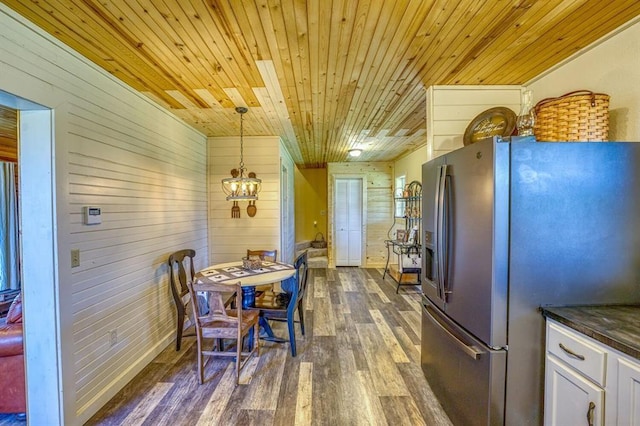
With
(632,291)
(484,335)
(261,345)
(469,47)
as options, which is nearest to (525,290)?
(484,335)

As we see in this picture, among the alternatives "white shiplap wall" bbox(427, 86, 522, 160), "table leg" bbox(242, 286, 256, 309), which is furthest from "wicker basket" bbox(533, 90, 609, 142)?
"table leg" bbox(242, 286, 256, 309)

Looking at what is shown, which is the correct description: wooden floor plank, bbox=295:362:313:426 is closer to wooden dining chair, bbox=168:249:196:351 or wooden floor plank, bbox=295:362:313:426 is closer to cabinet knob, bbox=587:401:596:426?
wooden dining chair, bbox=168:249:196:351

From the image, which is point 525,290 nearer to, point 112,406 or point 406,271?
point 112,406

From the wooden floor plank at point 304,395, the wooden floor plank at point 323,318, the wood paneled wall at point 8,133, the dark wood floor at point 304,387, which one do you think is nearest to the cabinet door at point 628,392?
the dark wood floor at point 304,387

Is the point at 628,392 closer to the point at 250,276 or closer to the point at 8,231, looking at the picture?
the point at 250,276

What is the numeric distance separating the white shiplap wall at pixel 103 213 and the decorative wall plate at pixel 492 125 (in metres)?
2.81

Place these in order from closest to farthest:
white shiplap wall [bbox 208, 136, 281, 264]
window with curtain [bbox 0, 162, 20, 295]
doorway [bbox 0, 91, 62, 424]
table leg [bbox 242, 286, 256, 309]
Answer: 1. doorway [bbox 0, 91, 62, 424]
2. table leg [bbox 242, 286, 256, 309]
3. window with curtain [bbox 0, 162, 20, 295]
4. white shiplap wall [bbox 208, 136, 281, 264]

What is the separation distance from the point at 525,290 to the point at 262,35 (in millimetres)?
2052

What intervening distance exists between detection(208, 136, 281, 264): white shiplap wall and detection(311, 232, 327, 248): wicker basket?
354 cm

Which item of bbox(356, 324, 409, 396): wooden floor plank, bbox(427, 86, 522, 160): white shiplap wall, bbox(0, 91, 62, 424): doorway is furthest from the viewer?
bbox(427, 86, 522, 160): white shiplap wall

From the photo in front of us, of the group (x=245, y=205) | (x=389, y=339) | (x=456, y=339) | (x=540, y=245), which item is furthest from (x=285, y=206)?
(x=540, y=245)

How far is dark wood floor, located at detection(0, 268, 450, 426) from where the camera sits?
6.36ft

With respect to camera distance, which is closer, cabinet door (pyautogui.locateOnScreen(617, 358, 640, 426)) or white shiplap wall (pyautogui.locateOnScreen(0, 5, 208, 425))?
cabinet door (pyautogui.locateOnScreen(617, 358, 640, 426))

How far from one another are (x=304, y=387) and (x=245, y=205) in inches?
103
